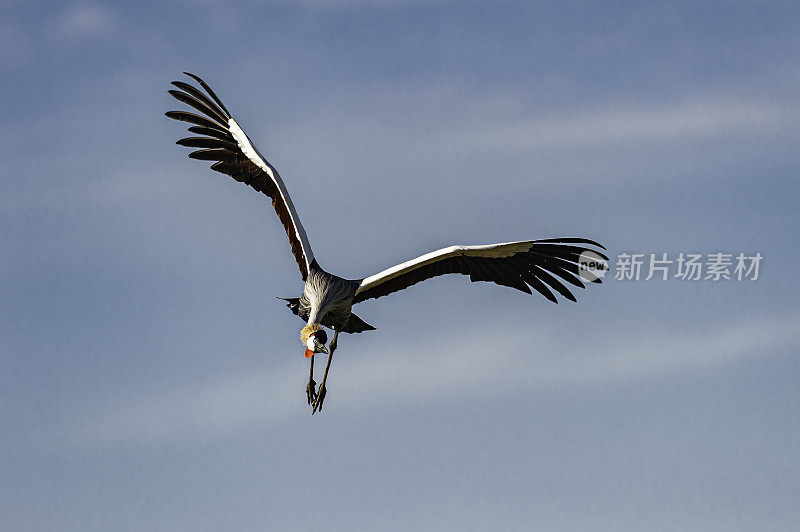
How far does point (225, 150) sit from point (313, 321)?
16.6 ft

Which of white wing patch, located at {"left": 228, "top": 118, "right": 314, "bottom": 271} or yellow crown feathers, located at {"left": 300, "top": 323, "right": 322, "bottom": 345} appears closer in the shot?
yellow crown feathers, located at {"left": 300, "top": 323, "right": 322, "bottom": 345}

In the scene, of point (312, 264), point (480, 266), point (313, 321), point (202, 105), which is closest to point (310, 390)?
point (313, 321)

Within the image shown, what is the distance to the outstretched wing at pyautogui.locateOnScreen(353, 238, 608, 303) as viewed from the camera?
67.4 feet

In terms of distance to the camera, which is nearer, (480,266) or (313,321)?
(313,321)

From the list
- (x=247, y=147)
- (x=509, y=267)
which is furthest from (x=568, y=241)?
(x=247, y=147)

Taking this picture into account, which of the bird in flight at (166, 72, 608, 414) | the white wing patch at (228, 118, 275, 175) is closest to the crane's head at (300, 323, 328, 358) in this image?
the bird in flight at (166, 72, 608, 414)

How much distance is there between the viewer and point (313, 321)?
19.5m

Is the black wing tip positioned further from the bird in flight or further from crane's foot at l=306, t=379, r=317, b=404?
crane's foot at l=306, t=379, r=317, b=404

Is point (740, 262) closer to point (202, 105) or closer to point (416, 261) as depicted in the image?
point (416, 261)

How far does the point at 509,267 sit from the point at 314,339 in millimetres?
4641

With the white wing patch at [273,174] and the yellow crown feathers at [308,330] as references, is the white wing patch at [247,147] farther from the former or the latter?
the yellow crown feathers at [308,330]

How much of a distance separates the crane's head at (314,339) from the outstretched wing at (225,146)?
7.56 feet

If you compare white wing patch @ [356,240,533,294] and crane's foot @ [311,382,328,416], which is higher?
white wing patch @ [356,240,533,294]

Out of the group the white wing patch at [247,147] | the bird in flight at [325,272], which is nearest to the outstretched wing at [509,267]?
the bird in flight at [325,272]
